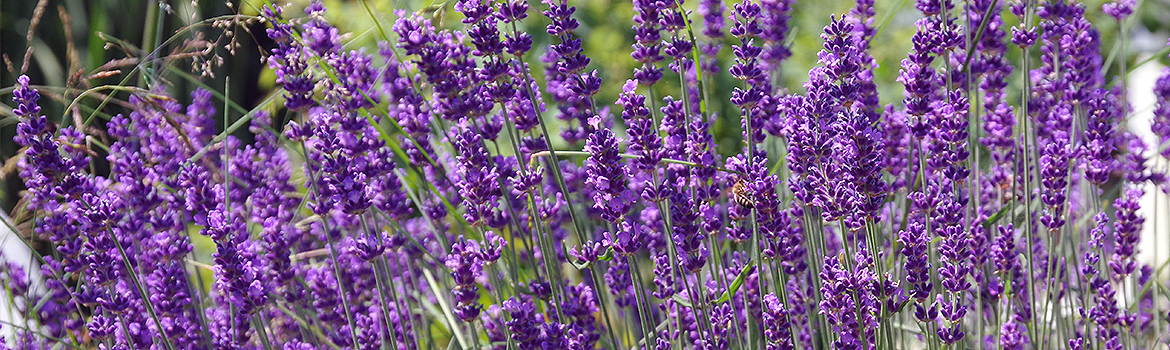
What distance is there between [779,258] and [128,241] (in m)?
1.19

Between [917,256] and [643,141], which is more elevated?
[643,141]

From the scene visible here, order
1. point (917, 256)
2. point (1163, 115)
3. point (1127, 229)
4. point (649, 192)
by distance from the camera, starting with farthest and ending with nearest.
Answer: point (1163, 115)
point (1127, 229)
point (649, 192)
point (917, 256)

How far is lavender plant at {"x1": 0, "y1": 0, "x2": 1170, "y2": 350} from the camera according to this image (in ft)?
4.27

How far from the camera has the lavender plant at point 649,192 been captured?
130 centimetres

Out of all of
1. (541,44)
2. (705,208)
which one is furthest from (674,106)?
(541,44)

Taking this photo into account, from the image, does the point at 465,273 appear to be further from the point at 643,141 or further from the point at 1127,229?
the point at 1127,229

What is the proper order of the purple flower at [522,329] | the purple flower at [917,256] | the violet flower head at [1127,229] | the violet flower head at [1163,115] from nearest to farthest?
the purple flower at [917,256] < the purple flower at [522,329] < the violet flower head at [1127,229] < the violet flower head at [1163,115]

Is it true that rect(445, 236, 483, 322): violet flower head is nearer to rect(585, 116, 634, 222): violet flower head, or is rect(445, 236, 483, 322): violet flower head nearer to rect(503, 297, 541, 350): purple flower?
rect(503, 297, 541, 350): purple flower

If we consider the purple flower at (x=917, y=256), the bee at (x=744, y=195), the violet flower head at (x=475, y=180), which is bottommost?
the purple flower at (x=917, y=256)

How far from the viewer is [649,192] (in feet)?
4.42

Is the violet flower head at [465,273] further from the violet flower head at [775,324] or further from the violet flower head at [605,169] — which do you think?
the violet flower head at [775,324]

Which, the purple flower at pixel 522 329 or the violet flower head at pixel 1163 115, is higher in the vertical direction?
the violet flower head at pixel 1163 115

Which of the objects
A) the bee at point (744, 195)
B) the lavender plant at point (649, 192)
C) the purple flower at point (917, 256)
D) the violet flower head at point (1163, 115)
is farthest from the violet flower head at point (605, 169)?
the violet flower head at point (1163, 115)

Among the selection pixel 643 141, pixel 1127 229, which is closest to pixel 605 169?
pixel 643 141
